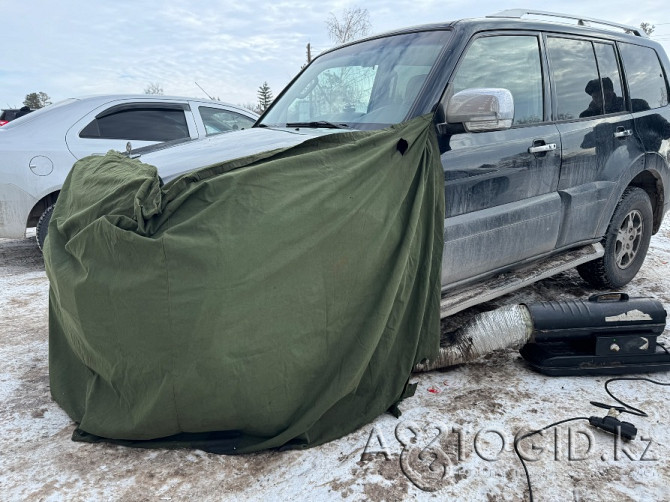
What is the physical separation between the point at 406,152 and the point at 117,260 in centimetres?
142

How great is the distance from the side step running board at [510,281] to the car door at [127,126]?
3.90 meters

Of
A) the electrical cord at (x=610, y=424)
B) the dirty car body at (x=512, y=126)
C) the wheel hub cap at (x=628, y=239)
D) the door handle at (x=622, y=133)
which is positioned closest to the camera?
the electrical cord at (x=610, y=424)

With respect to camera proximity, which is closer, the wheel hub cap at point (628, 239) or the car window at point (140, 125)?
the wheel hub cap at point (628, 239)

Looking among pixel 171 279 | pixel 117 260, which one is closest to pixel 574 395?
pixel 171 279

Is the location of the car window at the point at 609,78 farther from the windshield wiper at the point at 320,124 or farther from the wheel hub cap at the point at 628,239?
the windshield wiper at the point at 320,124

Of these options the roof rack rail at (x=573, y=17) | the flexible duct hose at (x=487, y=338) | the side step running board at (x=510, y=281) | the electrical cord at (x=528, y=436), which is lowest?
the electrical cord at (x=528, y=436)

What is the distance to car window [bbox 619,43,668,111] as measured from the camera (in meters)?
4.23

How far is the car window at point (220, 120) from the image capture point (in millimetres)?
6203

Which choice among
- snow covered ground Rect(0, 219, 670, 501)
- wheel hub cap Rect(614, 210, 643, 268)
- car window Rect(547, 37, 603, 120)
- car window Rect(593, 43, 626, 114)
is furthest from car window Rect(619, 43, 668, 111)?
snow covered ground Rect(0, 219, 670, 501)

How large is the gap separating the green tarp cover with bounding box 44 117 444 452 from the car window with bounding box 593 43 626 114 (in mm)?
2196

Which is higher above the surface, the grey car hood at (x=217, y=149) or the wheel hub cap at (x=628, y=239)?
the grey car hood at (x=217, y=149)

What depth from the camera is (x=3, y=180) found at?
16.0 ft

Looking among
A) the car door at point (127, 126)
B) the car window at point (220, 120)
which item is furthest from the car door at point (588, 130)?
the car door at point (127, 126)

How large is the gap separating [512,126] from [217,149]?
1.79m
